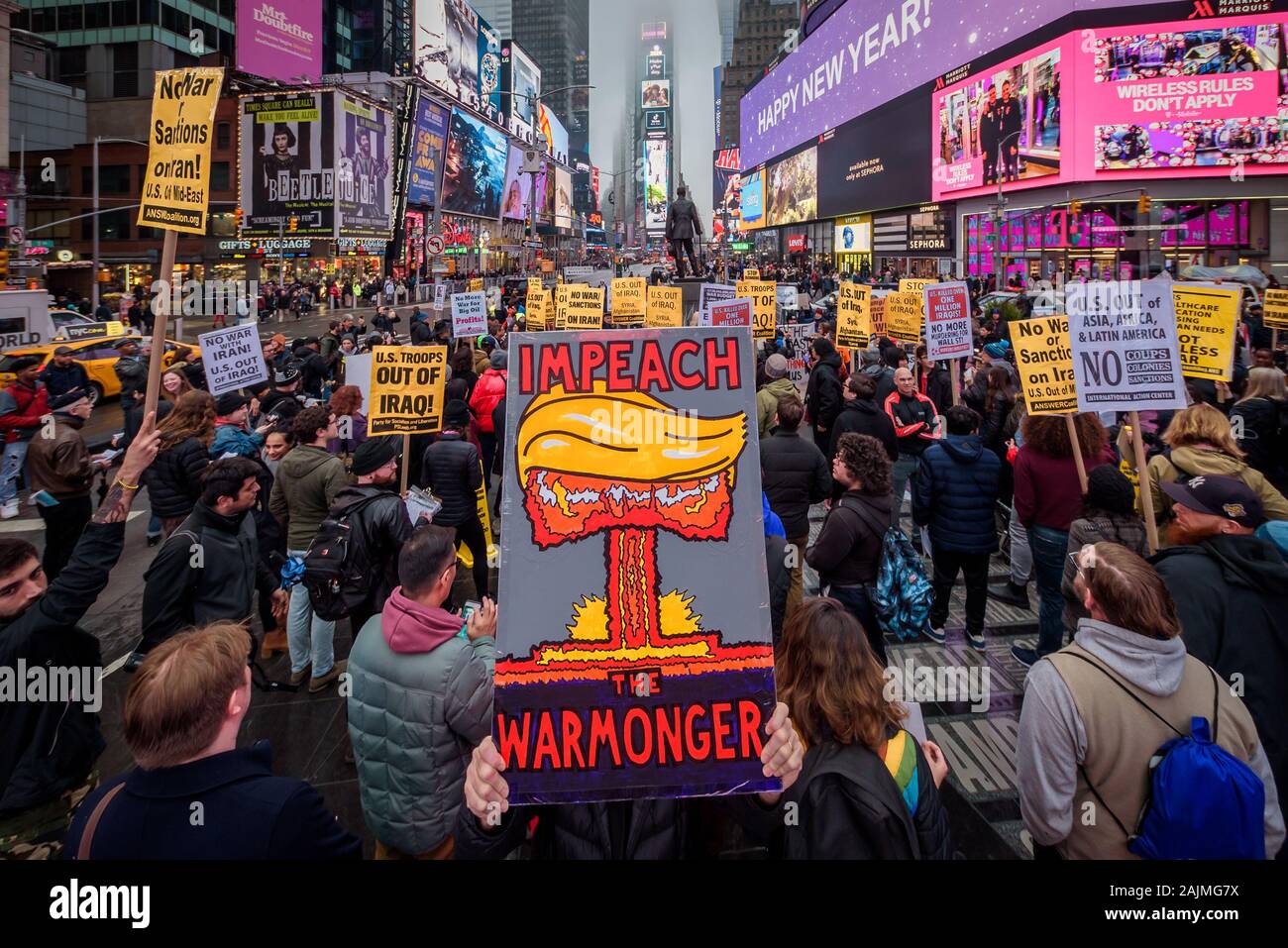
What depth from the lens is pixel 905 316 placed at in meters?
11.8

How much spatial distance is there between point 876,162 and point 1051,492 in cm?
4707

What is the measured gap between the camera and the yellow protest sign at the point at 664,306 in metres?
13.7

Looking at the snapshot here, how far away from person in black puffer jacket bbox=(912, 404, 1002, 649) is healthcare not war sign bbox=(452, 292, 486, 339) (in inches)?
354

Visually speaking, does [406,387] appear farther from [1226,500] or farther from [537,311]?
[537,311]

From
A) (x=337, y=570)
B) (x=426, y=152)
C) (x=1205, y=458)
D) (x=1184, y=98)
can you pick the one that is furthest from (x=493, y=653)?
(x=426, y=152)

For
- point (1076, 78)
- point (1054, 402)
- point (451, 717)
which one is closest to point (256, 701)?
point (451, 717)

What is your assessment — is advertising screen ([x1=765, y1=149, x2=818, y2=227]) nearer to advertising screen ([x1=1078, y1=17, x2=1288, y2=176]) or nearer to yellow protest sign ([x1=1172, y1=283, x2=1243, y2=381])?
advertising screen ([x1=1078, y1=17, x2=1288, y2=176])

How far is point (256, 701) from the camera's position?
538cm

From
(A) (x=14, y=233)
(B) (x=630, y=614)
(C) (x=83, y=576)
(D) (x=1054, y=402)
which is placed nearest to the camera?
(B) (x=630, y=614)

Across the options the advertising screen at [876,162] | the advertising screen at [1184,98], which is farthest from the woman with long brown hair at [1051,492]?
the advertising screen at [876,162]

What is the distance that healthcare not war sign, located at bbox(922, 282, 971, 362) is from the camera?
9305 millimetres

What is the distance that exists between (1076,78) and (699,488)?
112 ft
